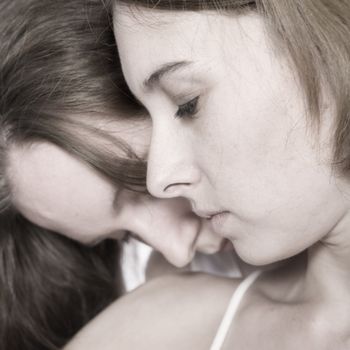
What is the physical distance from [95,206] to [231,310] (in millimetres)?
293

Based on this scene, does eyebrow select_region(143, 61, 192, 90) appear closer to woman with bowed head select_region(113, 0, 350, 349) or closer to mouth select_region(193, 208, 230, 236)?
woman with bowed head select_region(113, 0, 350, 349)

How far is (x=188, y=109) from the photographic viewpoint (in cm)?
126

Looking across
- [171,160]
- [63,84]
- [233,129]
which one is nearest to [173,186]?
[171,160]

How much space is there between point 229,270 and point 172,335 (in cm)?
37

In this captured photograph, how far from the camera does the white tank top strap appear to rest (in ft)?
5.08

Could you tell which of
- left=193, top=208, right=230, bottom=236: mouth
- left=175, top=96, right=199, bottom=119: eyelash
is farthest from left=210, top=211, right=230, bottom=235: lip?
left=175, top=96, right=199, bottom=119: eyelash

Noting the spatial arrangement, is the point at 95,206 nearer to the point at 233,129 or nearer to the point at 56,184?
the point at 56,184

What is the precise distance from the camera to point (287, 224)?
1284 mm

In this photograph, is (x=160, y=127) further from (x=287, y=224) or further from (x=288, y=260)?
(x=288, y=260)

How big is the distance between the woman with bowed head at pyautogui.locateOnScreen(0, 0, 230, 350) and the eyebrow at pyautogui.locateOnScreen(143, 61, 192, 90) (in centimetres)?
20

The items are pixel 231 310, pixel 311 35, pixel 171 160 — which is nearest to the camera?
pixel 311 35

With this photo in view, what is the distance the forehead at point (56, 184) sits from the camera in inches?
58.6

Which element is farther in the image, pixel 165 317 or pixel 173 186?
pixel 165 317

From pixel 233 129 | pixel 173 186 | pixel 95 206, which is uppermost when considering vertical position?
pixel 233 129
